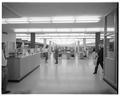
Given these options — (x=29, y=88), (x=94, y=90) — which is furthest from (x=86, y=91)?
(x=29, y=88)

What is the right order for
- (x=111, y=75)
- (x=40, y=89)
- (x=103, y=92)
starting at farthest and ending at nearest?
(x=111, y=75), (x=40, y=89), (x=103, y=92)

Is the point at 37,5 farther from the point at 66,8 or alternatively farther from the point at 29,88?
the point at 29,88

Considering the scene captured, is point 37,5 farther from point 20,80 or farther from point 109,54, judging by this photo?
point 109,54

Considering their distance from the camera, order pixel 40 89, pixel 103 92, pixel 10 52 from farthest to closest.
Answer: pixel 10 52 < pixel 40 89 < pixel 103 92

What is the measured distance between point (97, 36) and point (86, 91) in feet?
29.7

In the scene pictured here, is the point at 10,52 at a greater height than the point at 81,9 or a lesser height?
lesser

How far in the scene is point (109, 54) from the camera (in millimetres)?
4566

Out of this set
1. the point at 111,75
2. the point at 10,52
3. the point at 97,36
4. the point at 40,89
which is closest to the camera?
the point at 40,89

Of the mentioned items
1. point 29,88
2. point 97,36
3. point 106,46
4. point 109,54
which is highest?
point 97,36

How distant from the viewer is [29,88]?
12.3 feet

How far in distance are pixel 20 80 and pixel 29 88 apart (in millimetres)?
993

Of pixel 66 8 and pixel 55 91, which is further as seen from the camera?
pixel 66 8

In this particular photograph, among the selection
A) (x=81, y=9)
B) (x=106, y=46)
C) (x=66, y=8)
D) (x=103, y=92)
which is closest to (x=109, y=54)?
(x=106, y=46)

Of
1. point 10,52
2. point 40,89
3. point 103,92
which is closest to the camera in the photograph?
point 103,92
